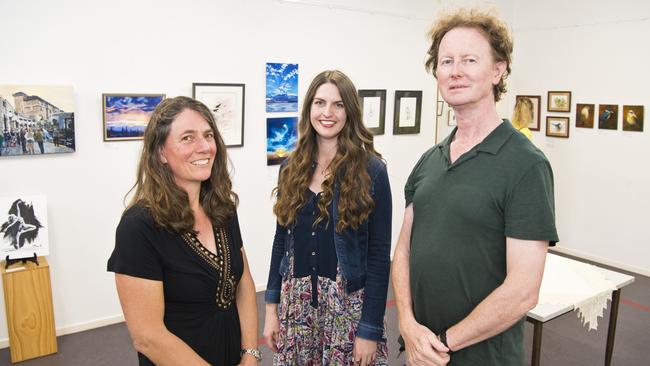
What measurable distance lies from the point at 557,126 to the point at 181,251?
18.1 ft

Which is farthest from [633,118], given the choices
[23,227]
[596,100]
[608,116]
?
[23,227]

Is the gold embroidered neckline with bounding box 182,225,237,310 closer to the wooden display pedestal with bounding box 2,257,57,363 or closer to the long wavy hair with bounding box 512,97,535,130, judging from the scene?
the wooden display pedestal with bounding box 2,257,57,363

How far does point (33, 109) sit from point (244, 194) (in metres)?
1.79

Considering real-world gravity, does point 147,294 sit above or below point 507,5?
below

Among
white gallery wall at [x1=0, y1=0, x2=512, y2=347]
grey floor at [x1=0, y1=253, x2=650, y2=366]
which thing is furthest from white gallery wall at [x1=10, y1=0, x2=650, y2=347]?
grey floor at [x1=0, y1=253, x2=650, y2=366]

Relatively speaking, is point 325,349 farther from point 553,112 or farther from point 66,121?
point 553,112

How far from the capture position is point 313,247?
81.4 inches

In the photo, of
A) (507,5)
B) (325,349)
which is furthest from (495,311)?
(507,5)

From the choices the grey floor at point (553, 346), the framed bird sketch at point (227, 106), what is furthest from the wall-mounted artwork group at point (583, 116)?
the framed bird sketch at point (227, 106)

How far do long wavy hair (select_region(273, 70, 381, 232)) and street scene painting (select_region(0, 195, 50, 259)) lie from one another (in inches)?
87.1

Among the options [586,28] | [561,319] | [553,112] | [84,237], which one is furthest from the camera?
[553,112]

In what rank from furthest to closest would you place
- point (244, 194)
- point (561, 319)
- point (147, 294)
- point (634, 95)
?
point (634, 95), point (244, 194), point (561, 319), point (147, 294)

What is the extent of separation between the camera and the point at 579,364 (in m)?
3.44

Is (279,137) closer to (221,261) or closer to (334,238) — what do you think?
(334,238)
